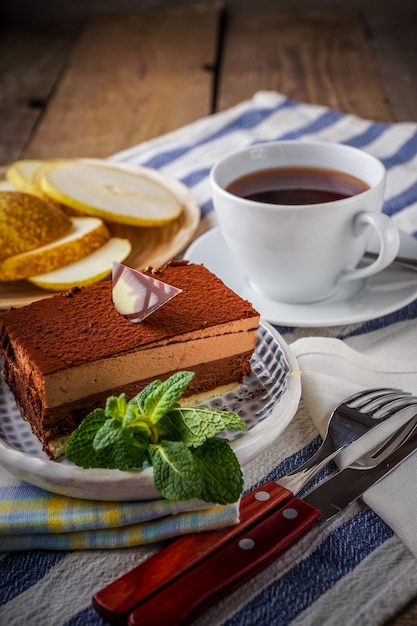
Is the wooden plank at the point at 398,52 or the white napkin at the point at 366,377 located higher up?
the white napkin at the point at 366,377

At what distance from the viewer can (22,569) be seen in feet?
3.69

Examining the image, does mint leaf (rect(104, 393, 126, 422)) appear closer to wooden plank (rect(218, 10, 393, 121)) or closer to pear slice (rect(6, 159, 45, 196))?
pear slice (rect(6, 159, 45, 196))

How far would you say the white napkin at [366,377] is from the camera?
47.3 inches

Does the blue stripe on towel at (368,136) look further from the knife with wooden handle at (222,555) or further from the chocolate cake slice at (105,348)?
the knife with wooden handle at (222,555)

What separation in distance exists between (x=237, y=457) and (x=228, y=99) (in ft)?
7.14

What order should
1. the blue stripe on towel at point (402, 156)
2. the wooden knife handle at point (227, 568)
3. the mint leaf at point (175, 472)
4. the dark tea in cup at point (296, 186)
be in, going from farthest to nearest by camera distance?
the blue stripe on towel at point (402, 156) < the dark tea in cup at point (296, 186) < the mint leaf at point (175, 472) < the wooden knife handle at point (227, 568)

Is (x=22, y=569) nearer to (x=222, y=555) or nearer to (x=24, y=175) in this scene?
(x=222, y=555)

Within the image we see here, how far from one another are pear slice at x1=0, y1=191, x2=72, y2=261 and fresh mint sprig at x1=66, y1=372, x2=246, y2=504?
72cm

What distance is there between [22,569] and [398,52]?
3018 millimetres

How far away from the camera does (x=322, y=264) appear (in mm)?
1686

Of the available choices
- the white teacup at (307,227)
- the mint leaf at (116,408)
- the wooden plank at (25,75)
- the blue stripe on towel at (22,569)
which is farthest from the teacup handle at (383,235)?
the wooden plank at (25,75)

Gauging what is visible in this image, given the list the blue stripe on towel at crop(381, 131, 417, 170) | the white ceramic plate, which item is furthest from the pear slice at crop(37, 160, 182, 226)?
the blue stripe on towel at crop(381, 131, 417, 170)

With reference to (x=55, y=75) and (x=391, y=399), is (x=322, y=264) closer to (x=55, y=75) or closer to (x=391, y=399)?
(x=391, y=399)

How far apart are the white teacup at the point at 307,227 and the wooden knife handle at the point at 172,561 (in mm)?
627
